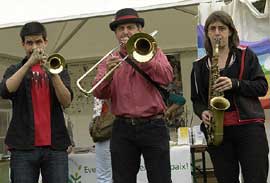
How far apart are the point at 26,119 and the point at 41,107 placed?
12cm

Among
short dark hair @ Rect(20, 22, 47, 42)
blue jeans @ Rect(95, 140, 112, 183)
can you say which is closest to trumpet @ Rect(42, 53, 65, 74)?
short dark hair @ Rect(20, 22, 47, 42)

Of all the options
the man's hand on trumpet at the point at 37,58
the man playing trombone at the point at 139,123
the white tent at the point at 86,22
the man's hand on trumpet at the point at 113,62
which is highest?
the white tent at the point at 86,22

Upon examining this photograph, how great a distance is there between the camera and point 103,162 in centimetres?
425

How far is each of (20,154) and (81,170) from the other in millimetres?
2052

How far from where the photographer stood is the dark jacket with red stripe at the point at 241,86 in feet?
8.46

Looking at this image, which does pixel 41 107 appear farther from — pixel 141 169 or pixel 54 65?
pixel 141 169

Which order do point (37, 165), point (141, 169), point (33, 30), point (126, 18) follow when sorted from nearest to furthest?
point (126, 18) < point (37, 165) < point (33, 30) < point (141, 169)

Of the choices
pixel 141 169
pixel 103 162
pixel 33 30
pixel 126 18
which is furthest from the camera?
pixel 141 169

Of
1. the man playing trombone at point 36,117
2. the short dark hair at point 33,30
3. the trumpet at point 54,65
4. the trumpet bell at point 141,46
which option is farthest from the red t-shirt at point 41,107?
the trumpet bell at point 141,46

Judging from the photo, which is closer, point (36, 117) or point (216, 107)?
point (216, 107)

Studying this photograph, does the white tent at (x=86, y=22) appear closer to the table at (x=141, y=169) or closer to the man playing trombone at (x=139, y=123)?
the table at (x=141, y=169)

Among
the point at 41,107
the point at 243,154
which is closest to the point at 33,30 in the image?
the point at 41,107

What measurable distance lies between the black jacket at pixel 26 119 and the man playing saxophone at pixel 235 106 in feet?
3.09

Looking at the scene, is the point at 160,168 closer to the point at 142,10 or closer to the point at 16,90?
the point at 16,90
